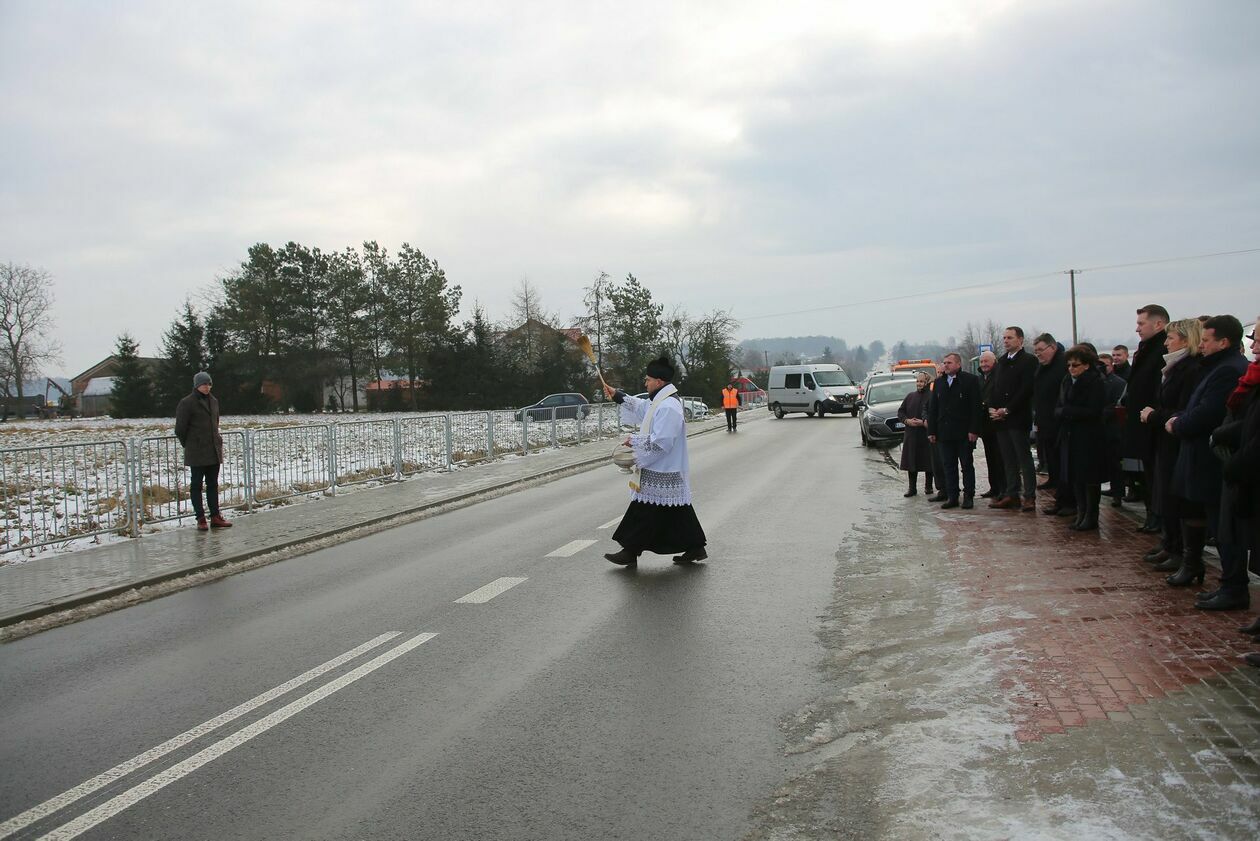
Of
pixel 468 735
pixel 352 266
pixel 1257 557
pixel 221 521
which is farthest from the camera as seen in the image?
pixel 352 266

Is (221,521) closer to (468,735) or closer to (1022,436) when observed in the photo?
(468,735)

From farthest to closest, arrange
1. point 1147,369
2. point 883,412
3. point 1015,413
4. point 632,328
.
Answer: point 632,328 → point 883,412 → point 1015,413 → point 1147,369

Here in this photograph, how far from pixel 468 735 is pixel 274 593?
13.9 feet

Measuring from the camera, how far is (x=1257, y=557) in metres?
5.77

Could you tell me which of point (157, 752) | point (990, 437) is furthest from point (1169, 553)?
point (157, 752)

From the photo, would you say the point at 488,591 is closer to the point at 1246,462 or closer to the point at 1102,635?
the point at 1102,635

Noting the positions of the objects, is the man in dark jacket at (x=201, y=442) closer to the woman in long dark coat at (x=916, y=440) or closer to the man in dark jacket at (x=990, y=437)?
the woman in long dark coat at (x=916, y=440)

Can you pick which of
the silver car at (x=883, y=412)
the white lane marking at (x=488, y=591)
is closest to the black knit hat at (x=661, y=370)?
the white lane marking at (x=488, y=591)

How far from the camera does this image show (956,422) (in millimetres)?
11602

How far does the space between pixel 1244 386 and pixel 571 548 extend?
6.10 metres

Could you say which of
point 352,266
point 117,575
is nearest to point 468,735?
point 117,575

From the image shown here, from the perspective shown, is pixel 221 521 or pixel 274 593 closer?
pixel 274 593

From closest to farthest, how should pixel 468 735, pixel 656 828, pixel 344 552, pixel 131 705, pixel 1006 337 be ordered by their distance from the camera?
pixel 656 828 → pixel 468 735 → pixel 131 705 → pixel 344 552 → pixel 1006 337

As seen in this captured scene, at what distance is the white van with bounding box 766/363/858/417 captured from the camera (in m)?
38.6
